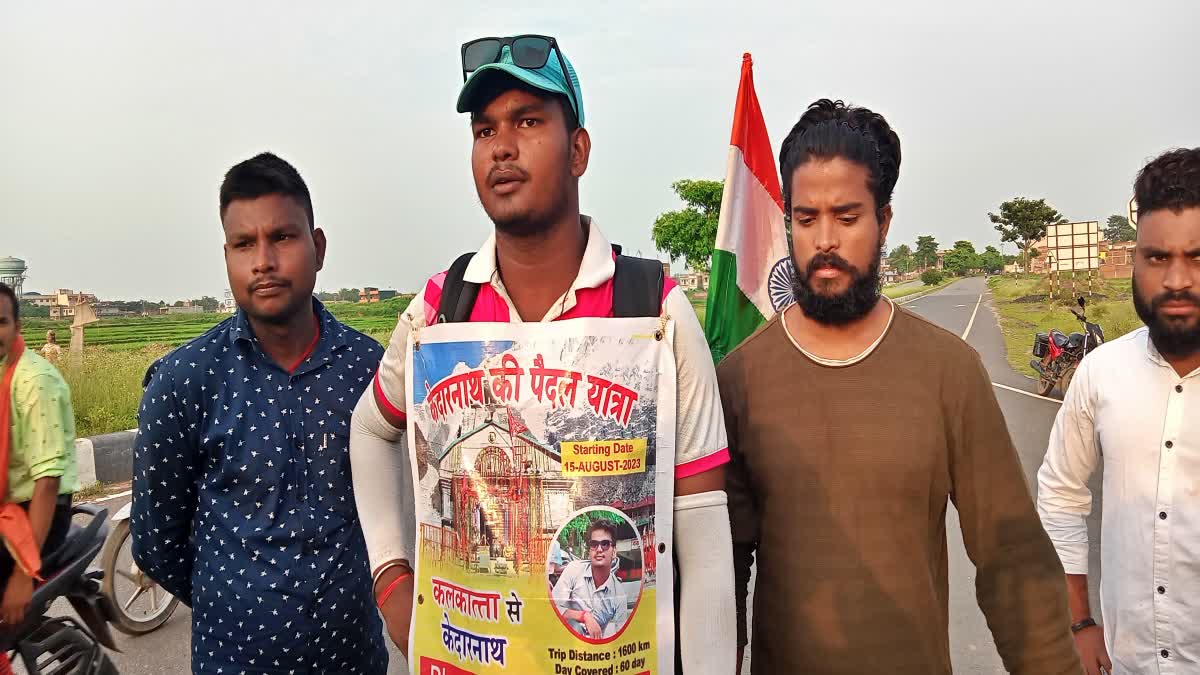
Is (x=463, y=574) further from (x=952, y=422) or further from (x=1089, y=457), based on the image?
(x=1089, y=457)

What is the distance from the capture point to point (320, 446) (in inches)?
84.7

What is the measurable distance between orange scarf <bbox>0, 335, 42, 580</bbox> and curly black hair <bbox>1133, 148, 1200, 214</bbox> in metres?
3.60

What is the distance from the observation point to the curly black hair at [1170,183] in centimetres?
204

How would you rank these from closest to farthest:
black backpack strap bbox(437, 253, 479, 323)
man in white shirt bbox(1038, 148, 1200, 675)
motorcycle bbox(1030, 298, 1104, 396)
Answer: black backpack strap bbox(437, 253, 479, 323) → man in white shirt bbox(1038, 148, 1200, 675) → motorcycle bbox(1030, 298, 1104, 396)

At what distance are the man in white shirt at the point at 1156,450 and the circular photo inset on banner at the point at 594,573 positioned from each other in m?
1.27

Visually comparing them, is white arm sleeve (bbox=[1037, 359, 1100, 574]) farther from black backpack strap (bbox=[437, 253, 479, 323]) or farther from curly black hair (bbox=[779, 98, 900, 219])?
black backpack strap (bbox=[437, 253, 479, 323])

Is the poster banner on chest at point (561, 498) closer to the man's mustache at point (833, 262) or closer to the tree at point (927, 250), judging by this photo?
the man's mustache at point (833, 262)

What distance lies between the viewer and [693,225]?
44250 mm

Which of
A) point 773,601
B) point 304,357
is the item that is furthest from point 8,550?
point 773,601

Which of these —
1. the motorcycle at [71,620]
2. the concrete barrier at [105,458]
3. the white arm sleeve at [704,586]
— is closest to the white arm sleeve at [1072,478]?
the white arm sleeve at [704,586]

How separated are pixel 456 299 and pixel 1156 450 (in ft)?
5.96

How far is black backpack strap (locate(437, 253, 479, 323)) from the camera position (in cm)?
160

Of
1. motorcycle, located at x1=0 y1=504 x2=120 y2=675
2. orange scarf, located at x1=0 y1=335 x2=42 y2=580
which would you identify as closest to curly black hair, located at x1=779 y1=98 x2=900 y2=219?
orange scarf, located at x1=0 y1=335 x2=42 y2=580

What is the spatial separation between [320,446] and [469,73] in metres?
1.11
